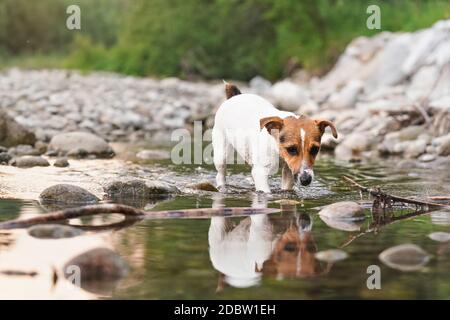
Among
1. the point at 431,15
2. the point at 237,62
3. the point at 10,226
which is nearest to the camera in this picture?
the point at 10,226

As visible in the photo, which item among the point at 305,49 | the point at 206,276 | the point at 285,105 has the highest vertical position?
the point at 305,49

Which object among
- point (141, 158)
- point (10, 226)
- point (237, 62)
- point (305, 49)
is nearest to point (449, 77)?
point (141, 158)

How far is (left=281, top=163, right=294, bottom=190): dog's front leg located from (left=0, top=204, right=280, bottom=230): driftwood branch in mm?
827

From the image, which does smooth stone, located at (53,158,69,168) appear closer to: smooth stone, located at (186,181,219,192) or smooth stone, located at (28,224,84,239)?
smooth stone, located at (186,181,219,192)

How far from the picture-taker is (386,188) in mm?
7570

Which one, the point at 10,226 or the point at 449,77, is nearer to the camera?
the point at 10,226

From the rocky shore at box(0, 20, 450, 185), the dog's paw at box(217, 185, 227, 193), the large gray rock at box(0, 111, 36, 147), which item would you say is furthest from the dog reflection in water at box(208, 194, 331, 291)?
the large gray rock at box(0, 111, 36, 147)

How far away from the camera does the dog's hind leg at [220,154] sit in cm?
753

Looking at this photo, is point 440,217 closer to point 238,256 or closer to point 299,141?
point 299,141

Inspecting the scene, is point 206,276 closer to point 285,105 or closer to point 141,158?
point 141,158

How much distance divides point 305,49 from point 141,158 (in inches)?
652

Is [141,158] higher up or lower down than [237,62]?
lower down

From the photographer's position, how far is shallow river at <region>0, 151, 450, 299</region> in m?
3.74

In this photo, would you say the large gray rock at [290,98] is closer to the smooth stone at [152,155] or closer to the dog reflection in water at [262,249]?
the smooth stone at [152,155]
